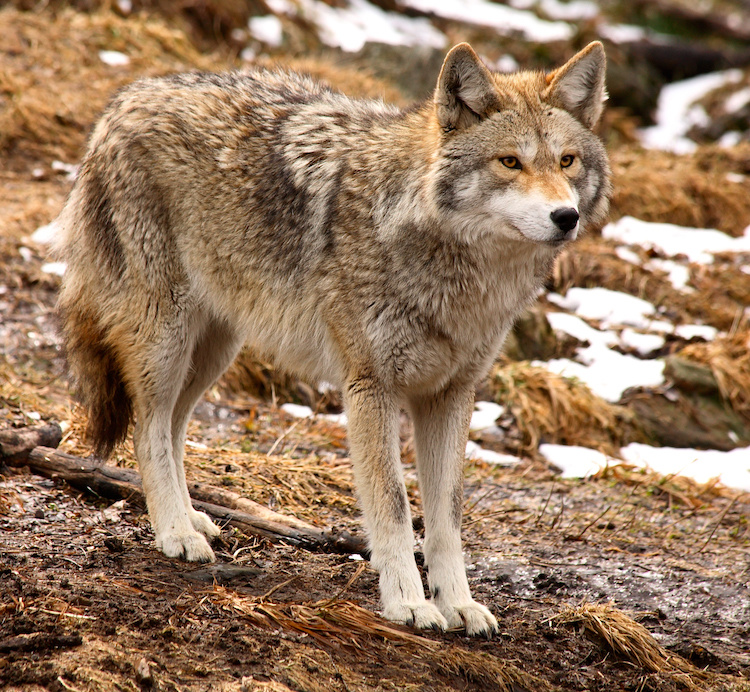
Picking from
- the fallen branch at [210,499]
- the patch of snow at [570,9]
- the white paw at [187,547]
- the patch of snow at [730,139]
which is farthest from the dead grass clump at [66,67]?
the patch of snow at [570,9]

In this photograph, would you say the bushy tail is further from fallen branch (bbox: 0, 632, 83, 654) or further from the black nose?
the black nose

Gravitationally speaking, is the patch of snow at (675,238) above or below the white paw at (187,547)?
above

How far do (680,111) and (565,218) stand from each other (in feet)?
38.2

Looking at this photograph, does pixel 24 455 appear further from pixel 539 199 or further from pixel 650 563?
pixel 650 563

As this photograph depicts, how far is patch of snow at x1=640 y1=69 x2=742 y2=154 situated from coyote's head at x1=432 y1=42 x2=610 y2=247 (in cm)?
915

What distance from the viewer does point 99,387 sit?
161 inches

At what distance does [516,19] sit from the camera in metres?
14.9

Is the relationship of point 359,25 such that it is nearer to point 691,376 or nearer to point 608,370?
point 608,370

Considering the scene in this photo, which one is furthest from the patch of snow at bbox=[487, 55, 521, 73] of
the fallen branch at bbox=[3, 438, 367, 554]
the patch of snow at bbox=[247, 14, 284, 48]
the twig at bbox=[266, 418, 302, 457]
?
the fallen branch at bbox=[3, 438, 367, 554]

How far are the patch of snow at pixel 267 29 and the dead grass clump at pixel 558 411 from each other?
681 cm

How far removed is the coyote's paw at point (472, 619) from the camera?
3.39 meters

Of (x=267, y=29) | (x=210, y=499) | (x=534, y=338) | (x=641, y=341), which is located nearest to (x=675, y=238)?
(x=641, y=341)

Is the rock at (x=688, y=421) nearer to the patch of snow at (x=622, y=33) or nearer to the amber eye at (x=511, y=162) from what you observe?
the amber eye at (x=511, y=162)

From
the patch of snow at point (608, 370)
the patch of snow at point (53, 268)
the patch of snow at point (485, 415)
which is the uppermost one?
the patch of snow at point (53, 268)
